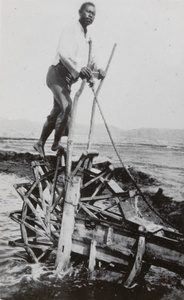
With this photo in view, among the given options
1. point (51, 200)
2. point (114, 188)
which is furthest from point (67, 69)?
point (51, 200)

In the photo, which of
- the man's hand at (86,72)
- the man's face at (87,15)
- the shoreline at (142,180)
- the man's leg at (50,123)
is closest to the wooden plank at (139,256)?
the shoreline at (142,180)

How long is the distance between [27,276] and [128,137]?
16895 mm

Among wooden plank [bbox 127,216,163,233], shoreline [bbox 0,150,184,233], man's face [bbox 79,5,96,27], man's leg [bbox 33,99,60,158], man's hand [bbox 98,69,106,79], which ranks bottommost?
shoreline [bbox 0,150,184,233]

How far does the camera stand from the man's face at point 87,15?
170 inches

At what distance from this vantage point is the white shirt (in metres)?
4.27

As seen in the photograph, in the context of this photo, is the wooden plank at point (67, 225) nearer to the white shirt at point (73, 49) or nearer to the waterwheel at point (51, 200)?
the waterwheel at point (51, 200)

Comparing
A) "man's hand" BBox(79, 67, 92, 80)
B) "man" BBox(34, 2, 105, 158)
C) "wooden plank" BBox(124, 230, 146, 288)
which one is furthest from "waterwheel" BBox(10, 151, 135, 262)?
"man's hand" BBox(79, 67, 92, 80)

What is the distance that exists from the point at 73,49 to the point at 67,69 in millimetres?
355

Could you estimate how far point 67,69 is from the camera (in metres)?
4.59

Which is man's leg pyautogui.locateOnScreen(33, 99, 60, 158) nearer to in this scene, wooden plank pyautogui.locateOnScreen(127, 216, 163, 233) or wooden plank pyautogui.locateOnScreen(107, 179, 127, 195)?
wooden plank pyautogui.locateOnScreen(107, 179, 127, 195)

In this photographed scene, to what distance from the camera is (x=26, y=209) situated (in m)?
5.43

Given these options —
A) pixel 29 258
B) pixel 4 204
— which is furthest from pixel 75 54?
pixel 4 204

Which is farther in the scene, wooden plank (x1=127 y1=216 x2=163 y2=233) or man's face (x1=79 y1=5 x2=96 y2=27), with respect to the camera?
man's face (x1=79 y1=5 x2=96 y2=27)

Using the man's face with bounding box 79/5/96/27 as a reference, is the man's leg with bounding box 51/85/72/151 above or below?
below
